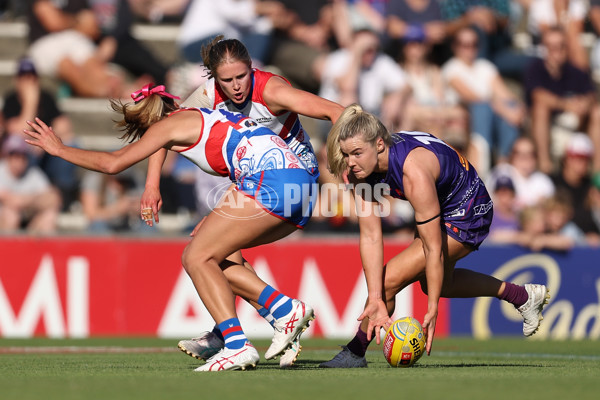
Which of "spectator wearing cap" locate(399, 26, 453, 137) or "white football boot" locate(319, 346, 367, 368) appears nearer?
"white football boot" locate(319, 346, 367, 368)

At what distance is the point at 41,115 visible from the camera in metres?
13.4

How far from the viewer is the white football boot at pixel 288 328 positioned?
6.97m

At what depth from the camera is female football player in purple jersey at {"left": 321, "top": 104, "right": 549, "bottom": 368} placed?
6.75 metres

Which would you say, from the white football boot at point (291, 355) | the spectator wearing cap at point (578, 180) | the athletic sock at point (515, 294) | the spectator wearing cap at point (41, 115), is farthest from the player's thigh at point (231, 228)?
→ the spectator wearing cap at point (578, 180)

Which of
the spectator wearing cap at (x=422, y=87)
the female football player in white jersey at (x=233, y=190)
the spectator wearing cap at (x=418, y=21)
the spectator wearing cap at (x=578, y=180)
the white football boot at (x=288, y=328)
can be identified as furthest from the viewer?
the spectator wearing cap at (x=418, y=21)

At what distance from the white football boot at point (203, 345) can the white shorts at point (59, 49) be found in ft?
24.7

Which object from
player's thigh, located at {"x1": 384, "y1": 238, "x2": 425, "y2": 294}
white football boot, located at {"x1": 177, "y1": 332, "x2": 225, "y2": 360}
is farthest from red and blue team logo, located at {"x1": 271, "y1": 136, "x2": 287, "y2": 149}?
white football boot, located at {"x1": 177, "y1": 332, "x2": 225, "y2": 360}

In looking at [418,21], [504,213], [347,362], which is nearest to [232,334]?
[347,362]

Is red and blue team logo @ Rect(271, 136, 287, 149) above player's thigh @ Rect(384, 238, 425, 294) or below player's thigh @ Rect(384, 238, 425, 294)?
above

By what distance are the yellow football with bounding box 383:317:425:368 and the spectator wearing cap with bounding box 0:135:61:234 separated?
6.54m

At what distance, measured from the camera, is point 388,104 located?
543 inches

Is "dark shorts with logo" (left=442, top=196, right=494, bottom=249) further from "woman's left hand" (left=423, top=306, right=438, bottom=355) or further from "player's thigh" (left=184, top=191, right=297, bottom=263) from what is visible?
"player's thigh" (left=184, top=191, right=297, bottom=263)

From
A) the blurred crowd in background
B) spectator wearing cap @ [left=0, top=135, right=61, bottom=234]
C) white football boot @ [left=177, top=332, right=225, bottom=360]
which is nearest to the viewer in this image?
white football boot @ [left=177, top=332, right=225, bottom=360]

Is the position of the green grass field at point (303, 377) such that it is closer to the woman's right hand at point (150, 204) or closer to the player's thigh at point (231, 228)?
the player's thigh at point (231, 228)
